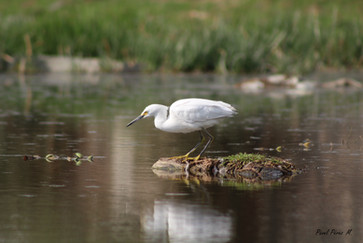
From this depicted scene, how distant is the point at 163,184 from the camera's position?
9180mm

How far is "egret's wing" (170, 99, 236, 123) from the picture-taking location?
1022 cm

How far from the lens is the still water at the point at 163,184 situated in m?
7.02

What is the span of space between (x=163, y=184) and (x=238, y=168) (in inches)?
44.6

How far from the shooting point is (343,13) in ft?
162

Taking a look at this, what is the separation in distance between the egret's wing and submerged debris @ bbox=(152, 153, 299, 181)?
1.72ft

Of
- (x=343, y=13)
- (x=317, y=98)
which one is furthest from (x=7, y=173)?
(x=343, y=13)

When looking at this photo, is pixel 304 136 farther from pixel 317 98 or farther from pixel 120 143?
pixel 317 98

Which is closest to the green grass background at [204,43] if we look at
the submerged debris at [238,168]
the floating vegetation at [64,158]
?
the floating vegetation at [64,158]

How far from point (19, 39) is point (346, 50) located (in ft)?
42.5

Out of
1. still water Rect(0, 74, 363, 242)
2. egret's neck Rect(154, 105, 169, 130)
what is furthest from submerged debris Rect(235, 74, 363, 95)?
egret's neck Rect(154, 105, 169, 130)

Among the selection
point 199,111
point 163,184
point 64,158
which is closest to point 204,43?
point 64,158

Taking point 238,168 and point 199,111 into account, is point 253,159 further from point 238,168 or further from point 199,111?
point 199,111

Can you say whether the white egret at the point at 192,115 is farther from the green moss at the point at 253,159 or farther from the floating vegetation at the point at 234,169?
the green moss at the point at 253,159

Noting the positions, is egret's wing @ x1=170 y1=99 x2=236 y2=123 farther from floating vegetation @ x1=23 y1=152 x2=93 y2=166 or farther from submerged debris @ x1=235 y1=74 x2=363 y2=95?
submerged debris @ x1=235 y1=74 x2=363 y2=95
